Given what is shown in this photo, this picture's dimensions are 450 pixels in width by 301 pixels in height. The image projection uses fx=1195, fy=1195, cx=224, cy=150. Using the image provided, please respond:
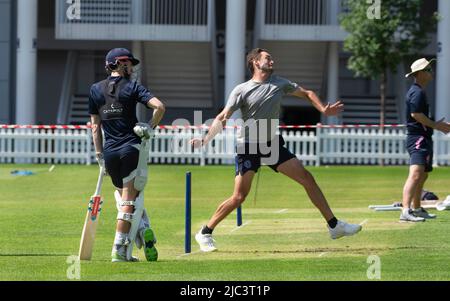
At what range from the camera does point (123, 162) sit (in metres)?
11.5

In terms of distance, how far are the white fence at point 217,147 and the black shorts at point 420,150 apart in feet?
48.2

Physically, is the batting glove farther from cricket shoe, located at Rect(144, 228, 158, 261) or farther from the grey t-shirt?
the grey t-shirt

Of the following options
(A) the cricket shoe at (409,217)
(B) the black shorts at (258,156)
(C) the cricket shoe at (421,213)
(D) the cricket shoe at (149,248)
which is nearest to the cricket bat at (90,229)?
(D) the cricket shoe at (149,248)

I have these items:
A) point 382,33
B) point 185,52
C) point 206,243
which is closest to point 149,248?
point 206,243

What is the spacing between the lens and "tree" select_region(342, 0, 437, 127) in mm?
31625

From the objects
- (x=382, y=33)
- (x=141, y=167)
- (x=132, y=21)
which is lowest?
(x=141, y=167)

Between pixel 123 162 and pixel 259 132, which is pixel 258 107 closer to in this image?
pixel 259 132

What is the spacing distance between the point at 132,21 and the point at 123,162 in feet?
74.0

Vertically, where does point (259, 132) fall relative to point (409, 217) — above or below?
above

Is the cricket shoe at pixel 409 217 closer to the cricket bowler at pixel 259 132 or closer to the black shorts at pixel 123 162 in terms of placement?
the cricket bowler at pixel 259 132

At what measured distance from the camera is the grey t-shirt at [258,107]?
12.4 meters
